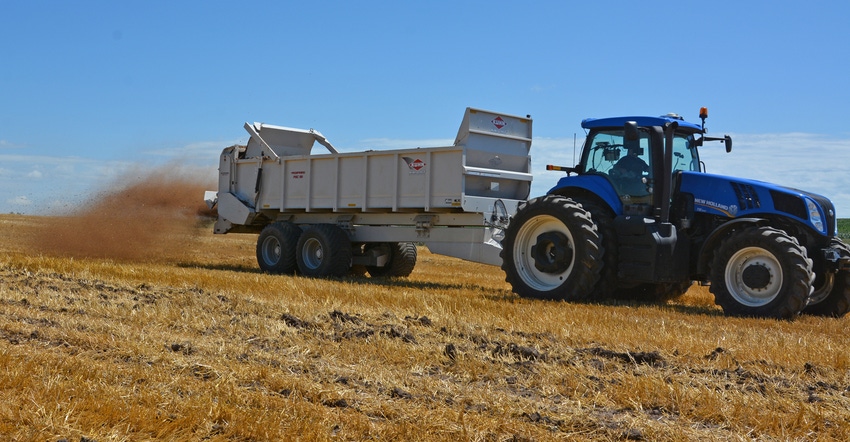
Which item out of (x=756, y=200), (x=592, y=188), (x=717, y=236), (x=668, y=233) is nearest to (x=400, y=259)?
(x=592, y=188)

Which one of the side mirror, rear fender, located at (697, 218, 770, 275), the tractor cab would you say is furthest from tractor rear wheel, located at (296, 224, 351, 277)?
rear fender, located at (697, 218, 770, 275)

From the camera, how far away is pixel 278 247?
16188 mm

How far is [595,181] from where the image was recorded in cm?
1130

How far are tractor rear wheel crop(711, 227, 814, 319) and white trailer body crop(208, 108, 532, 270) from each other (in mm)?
3805

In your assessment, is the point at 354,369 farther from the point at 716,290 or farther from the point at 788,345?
the point at 716,290

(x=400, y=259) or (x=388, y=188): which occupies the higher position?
(x=388, y=188)

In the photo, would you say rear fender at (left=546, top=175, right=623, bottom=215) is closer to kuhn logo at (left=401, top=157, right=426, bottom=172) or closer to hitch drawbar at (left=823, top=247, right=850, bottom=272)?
hitch drawbar at (left=823, top=247, right=850, bottom=272)

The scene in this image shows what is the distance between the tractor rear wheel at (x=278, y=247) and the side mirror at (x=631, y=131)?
7.26 m

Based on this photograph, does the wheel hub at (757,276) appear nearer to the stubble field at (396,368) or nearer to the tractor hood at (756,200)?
the stubble field at (396,368)

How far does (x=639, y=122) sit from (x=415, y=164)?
4.04m

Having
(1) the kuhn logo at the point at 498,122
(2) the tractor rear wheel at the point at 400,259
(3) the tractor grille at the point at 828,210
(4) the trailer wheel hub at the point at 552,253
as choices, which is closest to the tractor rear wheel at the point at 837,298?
(3) the tractor grille at the point at 828,210

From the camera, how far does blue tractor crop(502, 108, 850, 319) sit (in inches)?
382

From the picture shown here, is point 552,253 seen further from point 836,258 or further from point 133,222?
point 133,222

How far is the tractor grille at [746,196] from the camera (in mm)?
10203
